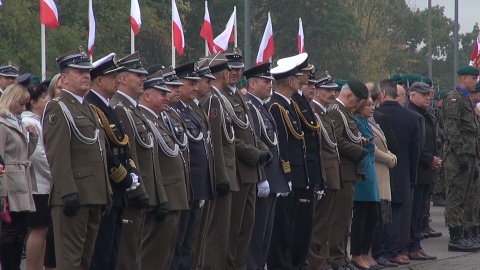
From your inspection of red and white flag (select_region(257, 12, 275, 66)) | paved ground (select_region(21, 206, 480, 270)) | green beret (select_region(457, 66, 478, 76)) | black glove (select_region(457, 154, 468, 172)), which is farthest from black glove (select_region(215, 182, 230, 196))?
red and white flag (select_region(257, 12, 275, 66))

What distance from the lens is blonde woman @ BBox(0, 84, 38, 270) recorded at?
32.7 ft

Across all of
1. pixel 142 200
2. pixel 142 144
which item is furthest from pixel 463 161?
pixel 142 200

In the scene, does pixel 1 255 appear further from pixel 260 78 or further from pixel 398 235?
pixel 398 235

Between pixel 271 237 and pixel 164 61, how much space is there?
47124mm

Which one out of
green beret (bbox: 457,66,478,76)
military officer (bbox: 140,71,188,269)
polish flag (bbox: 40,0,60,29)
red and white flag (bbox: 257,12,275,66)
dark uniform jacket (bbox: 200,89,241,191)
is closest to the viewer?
military officer (bbox: 140,71,188,269)

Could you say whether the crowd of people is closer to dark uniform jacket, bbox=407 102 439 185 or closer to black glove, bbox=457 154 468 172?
dark uniform jacket, bbox=407 102 439 185

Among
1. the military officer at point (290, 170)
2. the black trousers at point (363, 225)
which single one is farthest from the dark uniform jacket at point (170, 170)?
the black trousers at point (363, 225)

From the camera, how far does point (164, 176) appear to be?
9586 millimetres

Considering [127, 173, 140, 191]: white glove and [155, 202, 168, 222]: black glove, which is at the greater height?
[127, 173, 140, 191]: white glove

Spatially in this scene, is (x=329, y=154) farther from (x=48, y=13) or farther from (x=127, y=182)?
(x=48, y=13)

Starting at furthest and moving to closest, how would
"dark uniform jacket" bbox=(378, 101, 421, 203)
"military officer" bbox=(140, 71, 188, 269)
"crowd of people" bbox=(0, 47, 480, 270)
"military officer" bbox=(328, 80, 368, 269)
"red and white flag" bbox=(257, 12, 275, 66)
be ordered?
"red and white flag" bbox=(257, 12, 275, 66)
"dark uniform jacket" bbox=(378, 101, 421, 203)
"military officer" bbox=(328, 80, 368, 269)
"military officer" bbox=(140, 71, 188, 269)
"crowd of people" bbox=(0, 47, 480, 270)

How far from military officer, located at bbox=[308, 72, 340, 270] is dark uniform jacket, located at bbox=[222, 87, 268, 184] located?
1.27 metres

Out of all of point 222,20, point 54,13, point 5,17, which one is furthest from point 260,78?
point 222,20

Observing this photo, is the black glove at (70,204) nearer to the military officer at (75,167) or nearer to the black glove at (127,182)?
the military officer at (75,167)
